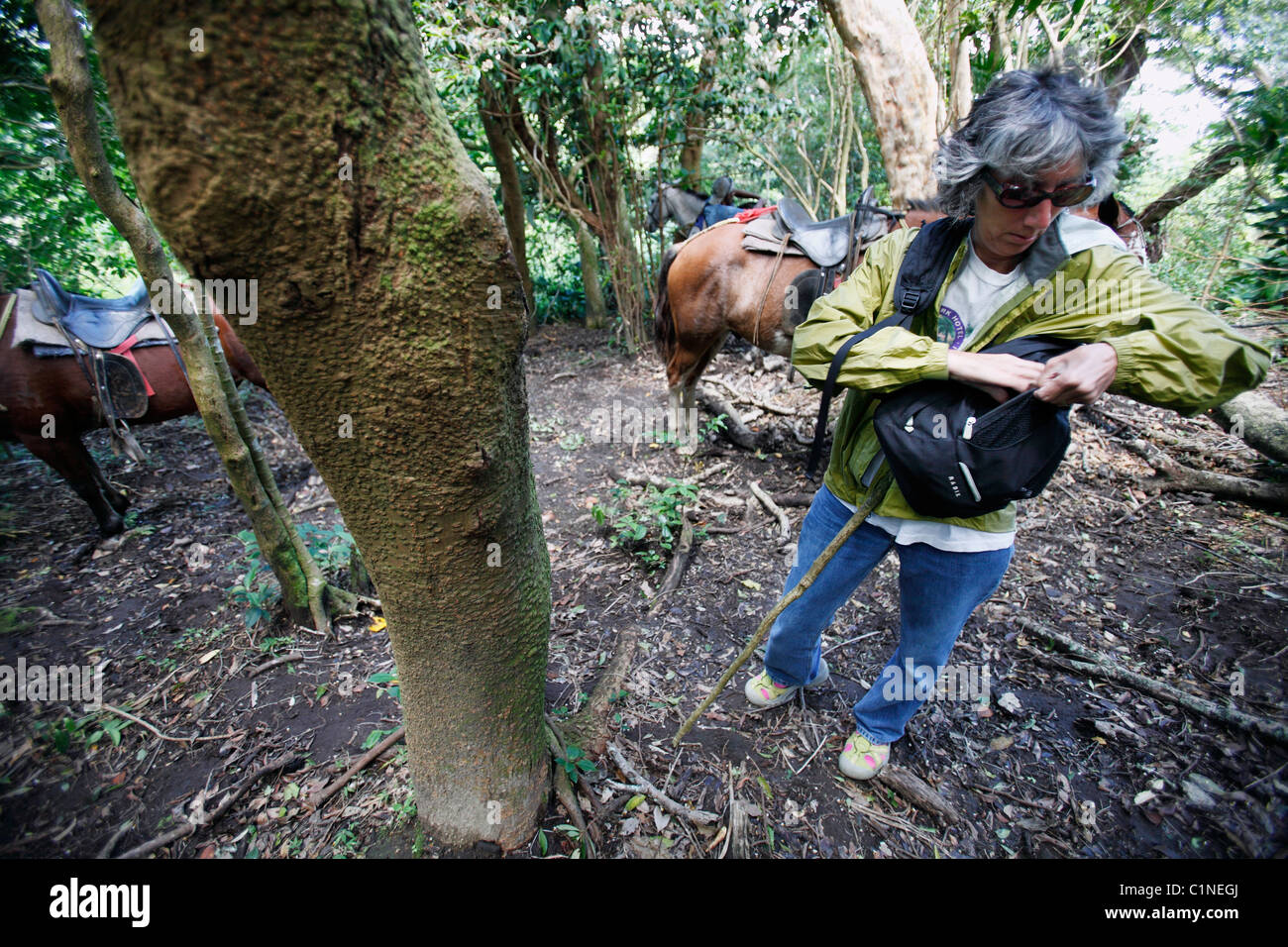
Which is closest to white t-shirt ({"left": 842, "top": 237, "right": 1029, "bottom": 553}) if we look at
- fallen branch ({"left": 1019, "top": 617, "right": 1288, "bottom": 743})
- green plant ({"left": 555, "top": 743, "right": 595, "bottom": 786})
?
green plant ({"left": 555, "top": 743, "right": 595, "bottom": 786})

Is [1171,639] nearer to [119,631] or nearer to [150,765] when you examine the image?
[150,765]

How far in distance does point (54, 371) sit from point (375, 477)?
15.6 ft

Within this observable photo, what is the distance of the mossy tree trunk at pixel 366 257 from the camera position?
0.71m

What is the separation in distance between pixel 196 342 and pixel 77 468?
283cm

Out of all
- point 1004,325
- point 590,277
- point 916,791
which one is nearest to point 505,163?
point 590,277

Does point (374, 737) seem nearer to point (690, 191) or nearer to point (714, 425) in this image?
point (714, 425)

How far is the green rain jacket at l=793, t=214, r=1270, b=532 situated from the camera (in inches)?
48.3

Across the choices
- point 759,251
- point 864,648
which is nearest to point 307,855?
point 864,648

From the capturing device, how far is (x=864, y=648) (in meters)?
2.85

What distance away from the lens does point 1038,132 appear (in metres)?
1.31

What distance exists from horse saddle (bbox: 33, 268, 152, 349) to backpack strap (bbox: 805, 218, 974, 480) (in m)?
5.39

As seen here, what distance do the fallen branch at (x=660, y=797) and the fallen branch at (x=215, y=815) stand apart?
1413 millimetres

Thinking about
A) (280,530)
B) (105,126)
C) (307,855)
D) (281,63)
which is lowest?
(307,855)

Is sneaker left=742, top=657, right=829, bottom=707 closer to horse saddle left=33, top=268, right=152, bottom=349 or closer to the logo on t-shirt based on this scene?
the logo on t-shirt
